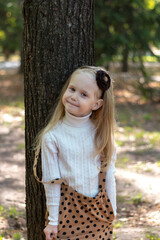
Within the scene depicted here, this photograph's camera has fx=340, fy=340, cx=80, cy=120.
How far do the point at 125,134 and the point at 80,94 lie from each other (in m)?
5.33

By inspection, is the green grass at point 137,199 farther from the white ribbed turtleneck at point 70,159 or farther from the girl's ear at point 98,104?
the girl's ear at point 98,104

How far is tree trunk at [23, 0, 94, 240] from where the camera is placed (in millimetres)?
2453

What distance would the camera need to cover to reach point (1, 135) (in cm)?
730

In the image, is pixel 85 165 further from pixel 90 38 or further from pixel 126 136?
pixel 126 136

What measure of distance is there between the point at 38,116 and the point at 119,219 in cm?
198

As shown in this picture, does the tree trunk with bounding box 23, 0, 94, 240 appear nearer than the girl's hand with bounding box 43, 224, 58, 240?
No

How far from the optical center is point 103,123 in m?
2.32

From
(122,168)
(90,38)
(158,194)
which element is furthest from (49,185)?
(122,168)

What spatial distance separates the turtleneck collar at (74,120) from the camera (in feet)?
7.31

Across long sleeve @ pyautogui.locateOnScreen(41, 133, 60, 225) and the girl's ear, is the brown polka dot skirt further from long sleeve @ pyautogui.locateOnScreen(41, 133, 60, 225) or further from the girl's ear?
the girl's ear

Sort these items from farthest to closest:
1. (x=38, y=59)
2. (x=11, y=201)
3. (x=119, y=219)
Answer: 1. (x=11, y=201)
2. (x=119, y=219)
3. (x=38, y=59)

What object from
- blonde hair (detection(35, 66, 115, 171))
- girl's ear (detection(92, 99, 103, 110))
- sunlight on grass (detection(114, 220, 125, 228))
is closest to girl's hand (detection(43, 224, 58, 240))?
blonde hair (detection(35, 66, 115, 171))

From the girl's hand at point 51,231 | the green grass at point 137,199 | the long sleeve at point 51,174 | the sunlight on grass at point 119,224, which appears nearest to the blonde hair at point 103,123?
the long sleeve at point 51,174

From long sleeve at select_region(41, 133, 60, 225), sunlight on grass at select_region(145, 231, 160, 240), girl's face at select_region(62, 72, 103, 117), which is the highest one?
girl's face at select_region(62, 72, 103, 117)
